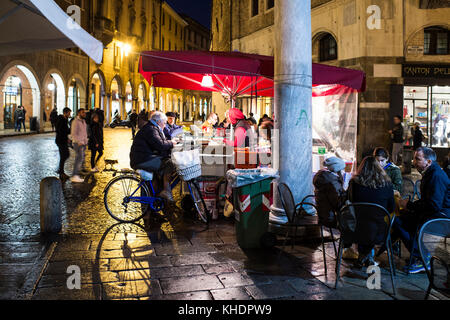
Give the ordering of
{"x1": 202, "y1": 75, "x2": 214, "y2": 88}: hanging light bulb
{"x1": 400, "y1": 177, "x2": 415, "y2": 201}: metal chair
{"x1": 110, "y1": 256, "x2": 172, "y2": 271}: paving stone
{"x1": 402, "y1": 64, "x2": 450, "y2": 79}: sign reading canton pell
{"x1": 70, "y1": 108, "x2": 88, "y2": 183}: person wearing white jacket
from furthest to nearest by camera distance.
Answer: {"x1": 402, "y1": 64, "x2": 450, "y2": 79}: sign reading canton pell
{"x1": 202, "y1": 75, "x2": 214, "y2": 88}: hanging light bulb
{"x1": 70, "y1": 108, "x2": 88, "y2": 183}: person wearing white jacket
{"x1": 400, "y1": 177, "x2": 415, "y2": 201}: metal chair
{"x1": 110, "y1": 256, "x2": 172, "y2": 271}: paving stone

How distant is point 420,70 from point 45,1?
1390 centimetres

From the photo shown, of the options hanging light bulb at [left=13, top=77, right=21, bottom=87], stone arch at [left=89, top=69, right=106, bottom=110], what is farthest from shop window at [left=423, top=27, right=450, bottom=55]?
stone arch at [left=89, top=69, right=106, bottom=110]

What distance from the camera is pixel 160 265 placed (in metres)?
4.90

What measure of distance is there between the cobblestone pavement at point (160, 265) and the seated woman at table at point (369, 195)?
459mm

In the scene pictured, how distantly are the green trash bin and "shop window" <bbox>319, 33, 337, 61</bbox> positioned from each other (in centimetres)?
1264

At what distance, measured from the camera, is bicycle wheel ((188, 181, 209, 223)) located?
6.89 metres

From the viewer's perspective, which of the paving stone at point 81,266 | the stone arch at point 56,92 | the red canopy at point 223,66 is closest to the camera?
the paving stone at point 81,266

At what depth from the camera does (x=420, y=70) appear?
15.4m

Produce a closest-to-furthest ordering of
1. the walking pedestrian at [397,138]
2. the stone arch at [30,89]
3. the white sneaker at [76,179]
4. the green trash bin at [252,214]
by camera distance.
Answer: the green trash bin at [252,214] < the white sneaker at [76,179] < the walking pedestrian at [397,138] < the stone arch at [30,89]

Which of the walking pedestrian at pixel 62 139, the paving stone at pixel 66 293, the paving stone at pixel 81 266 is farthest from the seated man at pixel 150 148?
the walking pedestrian at pixel 62 139

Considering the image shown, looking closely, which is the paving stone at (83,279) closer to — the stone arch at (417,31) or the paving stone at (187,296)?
the paving stone at (187,296)

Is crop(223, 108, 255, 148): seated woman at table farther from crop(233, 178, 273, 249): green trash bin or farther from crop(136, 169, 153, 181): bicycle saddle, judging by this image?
crop(233, 178, 273, 249): green trash bin

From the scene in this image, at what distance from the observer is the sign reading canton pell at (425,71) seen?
15.3 meters
